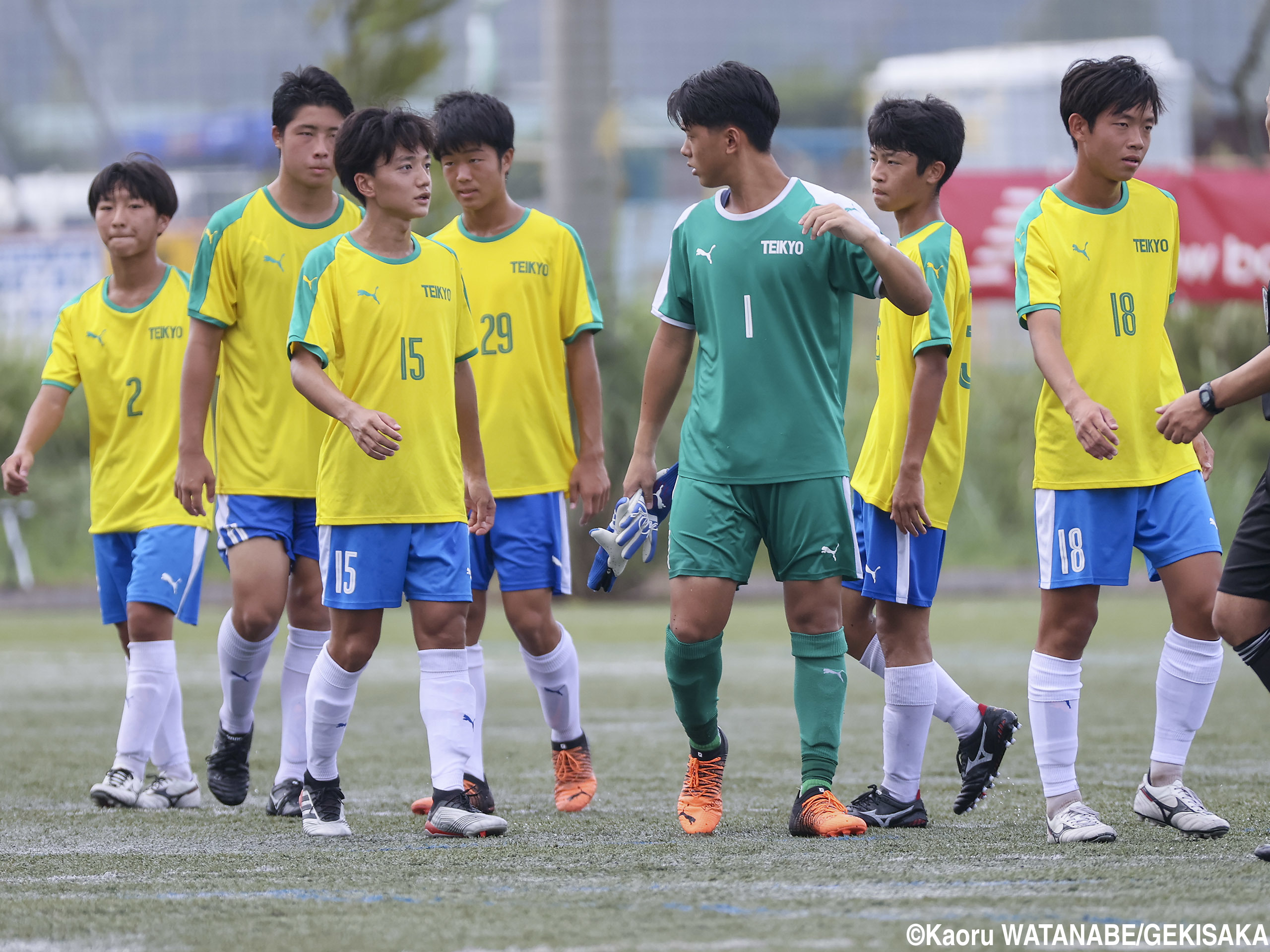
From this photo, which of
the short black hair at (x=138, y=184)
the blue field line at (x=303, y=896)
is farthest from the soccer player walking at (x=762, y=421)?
the short black hair at (x=138, y=184)

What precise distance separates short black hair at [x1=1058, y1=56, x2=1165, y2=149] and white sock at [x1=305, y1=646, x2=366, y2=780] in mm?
2583

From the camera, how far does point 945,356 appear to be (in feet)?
16.3

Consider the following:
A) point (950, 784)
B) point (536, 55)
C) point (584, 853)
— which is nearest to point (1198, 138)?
point (536, 55)

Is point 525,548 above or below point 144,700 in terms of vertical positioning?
above

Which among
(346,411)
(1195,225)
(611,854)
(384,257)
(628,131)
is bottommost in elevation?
(611,854)

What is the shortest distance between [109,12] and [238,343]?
95.2 ft

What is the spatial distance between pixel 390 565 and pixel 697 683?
942mm

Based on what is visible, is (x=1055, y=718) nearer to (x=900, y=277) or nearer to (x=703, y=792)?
(x=703, y=792)

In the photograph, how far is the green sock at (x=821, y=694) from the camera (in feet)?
16.0

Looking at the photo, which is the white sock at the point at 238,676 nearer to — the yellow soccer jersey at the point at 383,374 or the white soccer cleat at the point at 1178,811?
the yellow soccer jersey at the point at 383,374

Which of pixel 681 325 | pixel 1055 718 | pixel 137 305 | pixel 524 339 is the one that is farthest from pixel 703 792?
pixel 137 305

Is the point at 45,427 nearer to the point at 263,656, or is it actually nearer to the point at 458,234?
the point at 263,656

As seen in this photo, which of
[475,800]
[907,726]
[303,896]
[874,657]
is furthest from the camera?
[874,657]

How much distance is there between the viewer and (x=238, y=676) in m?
5.77
